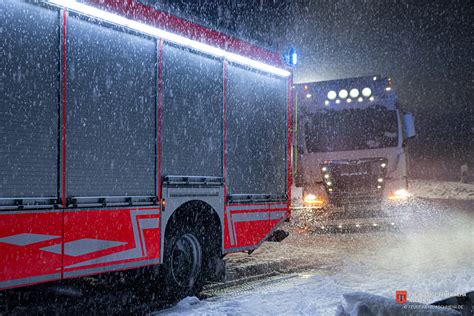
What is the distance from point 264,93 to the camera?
29.0 feet

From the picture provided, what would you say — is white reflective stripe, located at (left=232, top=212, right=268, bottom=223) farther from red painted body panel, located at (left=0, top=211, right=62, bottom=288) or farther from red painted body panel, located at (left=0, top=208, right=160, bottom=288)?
red painted body panel, located at (left=0, top=211, right=62, bottom=288)

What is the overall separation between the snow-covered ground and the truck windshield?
5.16 ft

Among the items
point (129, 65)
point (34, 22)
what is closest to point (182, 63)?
point (129, 65)

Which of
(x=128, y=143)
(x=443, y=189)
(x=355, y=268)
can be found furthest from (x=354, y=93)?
(x=443, y=189)

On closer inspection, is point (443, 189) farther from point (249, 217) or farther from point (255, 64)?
point (249, 217)

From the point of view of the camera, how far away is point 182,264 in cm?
727

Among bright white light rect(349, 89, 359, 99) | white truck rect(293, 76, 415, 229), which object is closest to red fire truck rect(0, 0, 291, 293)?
white truck rect(293, 76, 415, 229)

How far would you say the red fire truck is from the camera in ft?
17.0

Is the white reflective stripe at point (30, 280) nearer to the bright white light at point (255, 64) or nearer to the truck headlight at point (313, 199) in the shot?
the bright white light at point (255, 64)

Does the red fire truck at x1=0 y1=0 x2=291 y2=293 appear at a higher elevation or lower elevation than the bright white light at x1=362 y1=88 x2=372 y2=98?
lower

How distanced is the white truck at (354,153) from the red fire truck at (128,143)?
4.17m

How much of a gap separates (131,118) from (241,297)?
233 cm

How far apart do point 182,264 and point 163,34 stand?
260 centimetres

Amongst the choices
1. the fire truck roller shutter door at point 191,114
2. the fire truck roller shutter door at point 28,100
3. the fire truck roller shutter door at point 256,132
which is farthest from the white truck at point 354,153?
the fire truck roller shutter door at point 28,100
